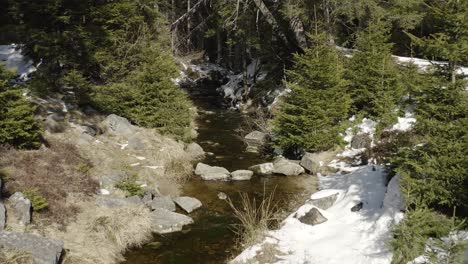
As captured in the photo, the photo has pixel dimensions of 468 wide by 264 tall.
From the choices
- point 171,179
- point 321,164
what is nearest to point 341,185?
point 321,164

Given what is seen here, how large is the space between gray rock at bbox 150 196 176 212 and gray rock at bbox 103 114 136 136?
5.71 m

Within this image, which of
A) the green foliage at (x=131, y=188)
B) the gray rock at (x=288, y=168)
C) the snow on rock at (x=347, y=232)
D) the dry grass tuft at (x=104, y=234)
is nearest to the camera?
the snow on rock at (x=347, y=232)

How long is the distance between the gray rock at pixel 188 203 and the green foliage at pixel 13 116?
4.94m

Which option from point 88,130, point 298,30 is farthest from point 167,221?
point 298,30

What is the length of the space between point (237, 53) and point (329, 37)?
14796 mm

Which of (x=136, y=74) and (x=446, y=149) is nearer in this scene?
(x=446, y=149)

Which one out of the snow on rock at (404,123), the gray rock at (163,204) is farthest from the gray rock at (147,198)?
the snow on rock at (404,123)

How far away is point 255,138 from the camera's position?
19.7 m

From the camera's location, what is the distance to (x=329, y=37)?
21.7 meters

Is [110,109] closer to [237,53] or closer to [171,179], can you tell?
[171,179]

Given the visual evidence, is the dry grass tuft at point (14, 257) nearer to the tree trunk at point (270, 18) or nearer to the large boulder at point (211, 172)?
the large boulder at point (211, 172)

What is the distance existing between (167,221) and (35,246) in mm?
3784

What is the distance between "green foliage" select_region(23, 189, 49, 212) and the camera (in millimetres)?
9586

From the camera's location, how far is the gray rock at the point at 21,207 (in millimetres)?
9125
